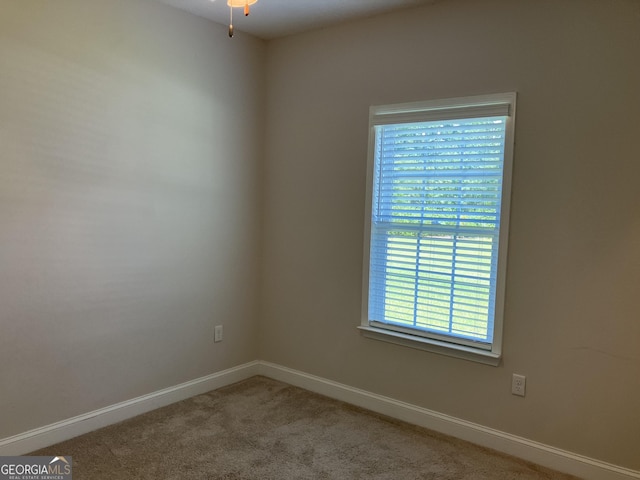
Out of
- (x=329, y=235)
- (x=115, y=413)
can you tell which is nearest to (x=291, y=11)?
(x=329, y=235)

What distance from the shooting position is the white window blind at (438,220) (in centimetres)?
266

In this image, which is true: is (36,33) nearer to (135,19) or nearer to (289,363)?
(135,19)

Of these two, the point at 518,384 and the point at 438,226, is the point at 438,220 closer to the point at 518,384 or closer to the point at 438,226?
the point at 438,226

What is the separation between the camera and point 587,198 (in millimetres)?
2367

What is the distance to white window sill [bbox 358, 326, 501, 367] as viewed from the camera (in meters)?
2.68

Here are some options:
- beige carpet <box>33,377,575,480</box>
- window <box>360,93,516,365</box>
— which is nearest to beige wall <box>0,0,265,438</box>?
beige carpet <box>33,377,575,480</box>

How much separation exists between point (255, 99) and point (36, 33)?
1.51 meters

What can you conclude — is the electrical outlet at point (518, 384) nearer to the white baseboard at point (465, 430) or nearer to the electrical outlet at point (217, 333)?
the white baseboard at point (465, 430)

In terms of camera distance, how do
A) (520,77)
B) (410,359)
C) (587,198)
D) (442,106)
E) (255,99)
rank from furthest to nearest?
(255,99), (410,359), (442,106), (520,77), (587,198)

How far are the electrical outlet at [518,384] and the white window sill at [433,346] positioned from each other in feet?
0.38

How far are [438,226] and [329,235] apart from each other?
814 millimetres

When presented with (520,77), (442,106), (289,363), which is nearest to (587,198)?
(520,77)

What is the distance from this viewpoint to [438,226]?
2.84 meters

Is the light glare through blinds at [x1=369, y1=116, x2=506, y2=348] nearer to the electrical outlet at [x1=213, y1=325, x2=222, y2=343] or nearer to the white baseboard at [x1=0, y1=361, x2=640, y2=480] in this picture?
the white baseboard at [x1=0, y1=361, x2=640, y2=480]
